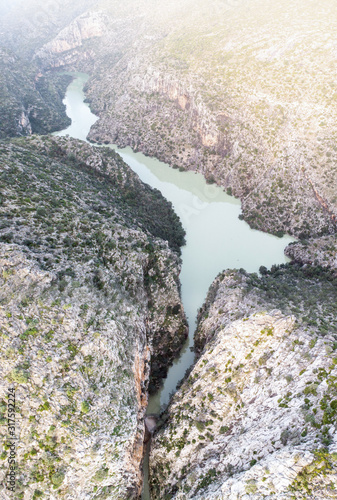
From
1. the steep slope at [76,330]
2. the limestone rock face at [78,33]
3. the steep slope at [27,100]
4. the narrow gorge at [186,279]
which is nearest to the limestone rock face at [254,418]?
the narrow gorge at [186,279]

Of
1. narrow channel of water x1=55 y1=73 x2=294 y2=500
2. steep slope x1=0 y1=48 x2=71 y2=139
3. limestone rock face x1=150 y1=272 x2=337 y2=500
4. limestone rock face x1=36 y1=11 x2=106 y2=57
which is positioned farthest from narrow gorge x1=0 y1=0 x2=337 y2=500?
limestone rock face x1=36 y1=11 x2=106 y2=57

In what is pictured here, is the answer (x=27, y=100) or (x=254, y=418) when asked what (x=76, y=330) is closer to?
(x=254, y=418)

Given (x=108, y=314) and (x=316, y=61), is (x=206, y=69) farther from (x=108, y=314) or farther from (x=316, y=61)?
(x=108, y=314)

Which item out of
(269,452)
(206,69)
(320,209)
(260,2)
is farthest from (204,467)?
(260,2)

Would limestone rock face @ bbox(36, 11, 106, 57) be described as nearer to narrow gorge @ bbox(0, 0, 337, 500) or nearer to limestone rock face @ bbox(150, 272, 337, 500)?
narrow gorge @ bbox(0, 0, 337, 500)

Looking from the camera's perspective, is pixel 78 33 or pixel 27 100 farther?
pixel 78 33

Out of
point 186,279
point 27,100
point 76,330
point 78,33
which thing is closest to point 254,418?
point 76,330

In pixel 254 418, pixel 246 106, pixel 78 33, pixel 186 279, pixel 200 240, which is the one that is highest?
pixel 78 33
